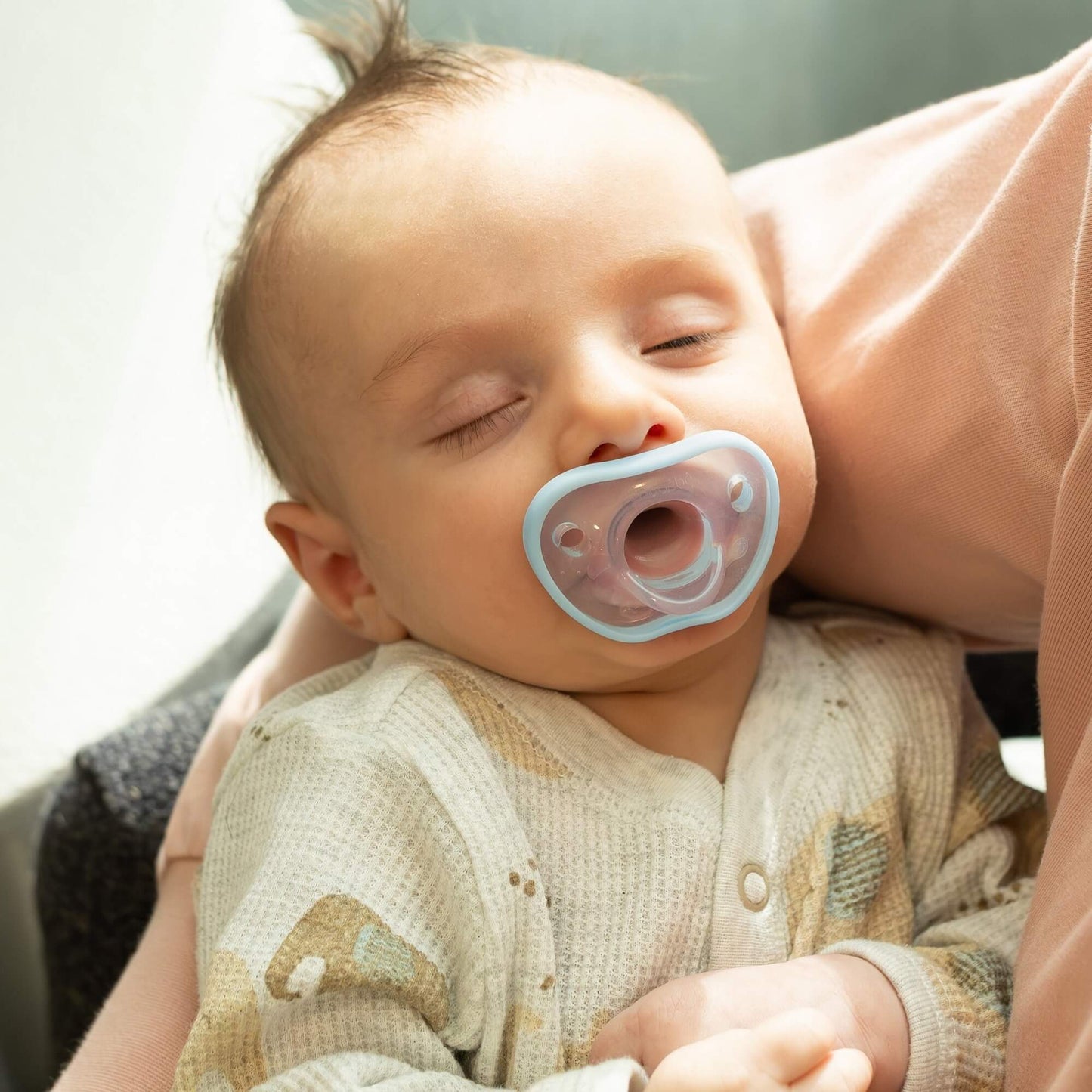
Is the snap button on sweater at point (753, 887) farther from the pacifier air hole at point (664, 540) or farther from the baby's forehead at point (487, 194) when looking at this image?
A: the baby's forehead at point (487, 194)

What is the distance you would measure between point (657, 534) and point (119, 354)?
0.64 m

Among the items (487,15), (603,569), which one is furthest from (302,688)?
(487,15)

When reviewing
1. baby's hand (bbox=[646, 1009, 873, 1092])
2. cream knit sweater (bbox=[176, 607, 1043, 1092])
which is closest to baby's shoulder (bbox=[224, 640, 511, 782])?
cream knit sweater (bbox=[176, 607, 1043, 1092])

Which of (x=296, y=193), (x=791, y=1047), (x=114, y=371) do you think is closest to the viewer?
(x=791, y=1047)

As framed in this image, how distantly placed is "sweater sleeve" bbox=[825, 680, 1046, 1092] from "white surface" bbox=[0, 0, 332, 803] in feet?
2.29

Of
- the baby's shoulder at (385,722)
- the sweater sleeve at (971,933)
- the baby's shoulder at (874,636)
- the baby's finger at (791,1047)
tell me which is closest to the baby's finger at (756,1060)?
the baby's finger at (791,1047)

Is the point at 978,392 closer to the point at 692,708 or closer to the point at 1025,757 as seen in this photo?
the point at 692,708

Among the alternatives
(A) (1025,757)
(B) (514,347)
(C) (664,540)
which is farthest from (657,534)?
(A) (1025,757)

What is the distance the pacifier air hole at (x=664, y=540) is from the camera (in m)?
0.73

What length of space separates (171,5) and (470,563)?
2.54 ft

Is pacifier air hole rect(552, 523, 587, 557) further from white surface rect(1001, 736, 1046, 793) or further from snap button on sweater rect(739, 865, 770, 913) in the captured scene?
white surface rect(1001, 736, 1046, 793)

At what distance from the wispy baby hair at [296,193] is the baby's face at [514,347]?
0.08ft

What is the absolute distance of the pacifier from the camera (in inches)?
27.5

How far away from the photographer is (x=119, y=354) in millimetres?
1150
